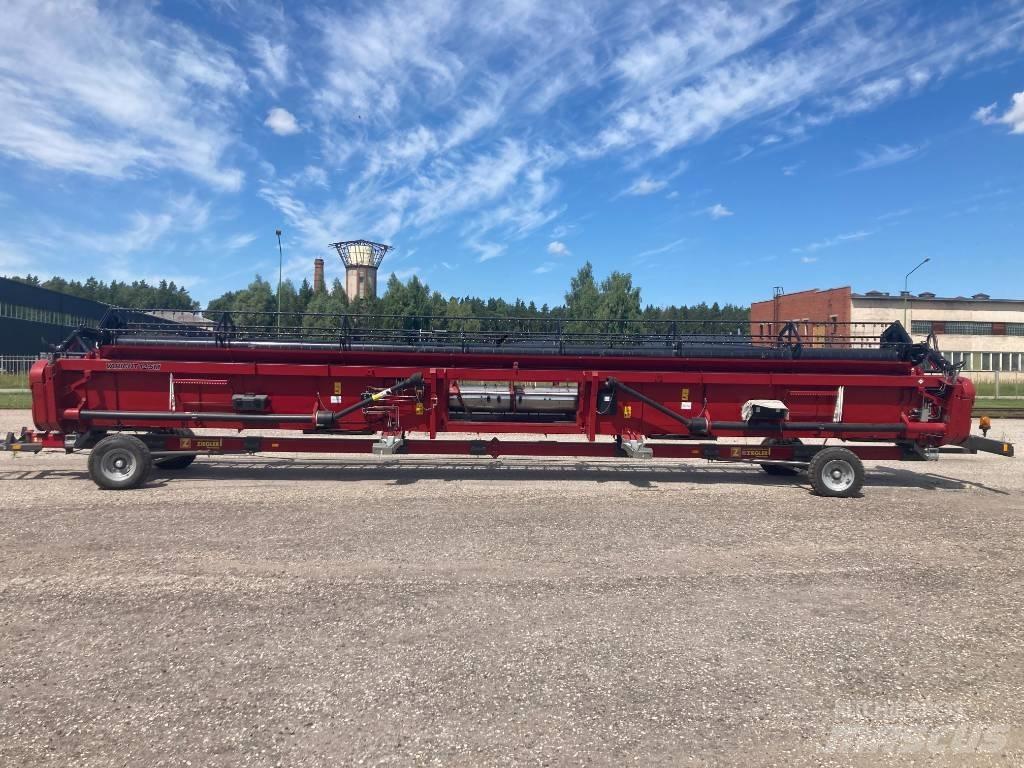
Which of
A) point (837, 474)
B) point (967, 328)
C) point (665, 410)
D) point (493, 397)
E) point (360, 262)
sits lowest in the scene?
point (837, 474)

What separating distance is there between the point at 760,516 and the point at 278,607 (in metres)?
6.28

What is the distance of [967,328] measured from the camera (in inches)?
1984

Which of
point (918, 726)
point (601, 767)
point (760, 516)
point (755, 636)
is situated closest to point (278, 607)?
point (601, 767)

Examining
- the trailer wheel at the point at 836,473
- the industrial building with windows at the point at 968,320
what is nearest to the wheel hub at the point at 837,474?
the trailer wheel at the point at 836,473

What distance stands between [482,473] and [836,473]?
5934 millimetres

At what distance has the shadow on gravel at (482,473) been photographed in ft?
33.8

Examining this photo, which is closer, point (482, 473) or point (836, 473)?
point (836, 473)

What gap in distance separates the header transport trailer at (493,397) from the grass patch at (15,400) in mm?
15735

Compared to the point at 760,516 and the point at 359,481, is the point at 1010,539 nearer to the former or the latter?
the point at 760,516

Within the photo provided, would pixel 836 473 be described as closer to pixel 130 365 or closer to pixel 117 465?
pixel 117 465

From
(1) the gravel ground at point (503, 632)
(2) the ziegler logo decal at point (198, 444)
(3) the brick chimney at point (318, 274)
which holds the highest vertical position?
(3) the brick chimney at point (318, 274)

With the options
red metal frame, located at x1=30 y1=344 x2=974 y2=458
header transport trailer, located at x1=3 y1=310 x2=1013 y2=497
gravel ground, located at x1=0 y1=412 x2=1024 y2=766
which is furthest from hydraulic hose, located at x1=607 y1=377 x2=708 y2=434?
gravel ground, located at x1=0 y1=412 x2=1024 y2=766

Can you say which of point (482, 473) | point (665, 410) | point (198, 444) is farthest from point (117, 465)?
point (665, 410)

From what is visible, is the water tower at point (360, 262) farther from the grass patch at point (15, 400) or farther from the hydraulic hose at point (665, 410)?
the hydraulic hose at point (665, 410)
